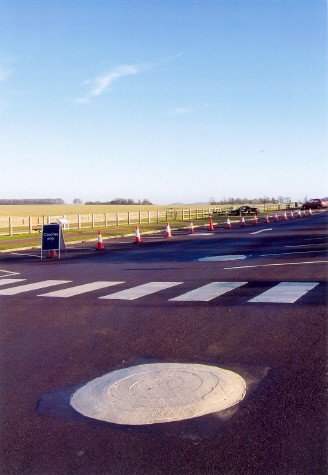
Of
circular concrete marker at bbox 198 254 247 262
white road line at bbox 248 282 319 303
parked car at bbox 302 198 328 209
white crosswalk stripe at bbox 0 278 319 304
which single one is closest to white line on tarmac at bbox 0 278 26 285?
white crosswalk stripe at bbox 0 278 319 304

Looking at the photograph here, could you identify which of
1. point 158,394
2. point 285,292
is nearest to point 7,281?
point 285,292

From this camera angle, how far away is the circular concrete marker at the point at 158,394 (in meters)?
4.72

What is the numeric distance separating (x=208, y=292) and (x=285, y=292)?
1.43m

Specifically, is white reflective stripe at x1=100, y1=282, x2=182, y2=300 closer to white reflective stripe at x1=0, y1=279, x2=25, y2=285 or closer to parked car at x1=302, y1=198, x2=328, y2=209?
white reflective stripe at x1=0, y1=279, x2=25, y2=285

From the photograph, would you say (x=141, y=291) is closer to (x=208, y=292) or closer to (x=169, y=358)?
(x=208, y=292)

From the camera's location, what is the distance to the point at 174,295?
10.5m

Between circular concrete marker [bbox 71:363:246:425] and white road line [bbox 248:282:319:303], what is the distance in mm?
3920

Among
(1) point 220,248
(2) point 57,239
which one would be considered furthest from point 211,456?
(1) point 220,248

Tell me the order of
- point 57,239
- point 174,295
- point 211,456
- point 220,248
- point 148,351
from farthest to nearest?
point 220,248 → point 57,239 → point 174,295 → point 148,351 → point 211,456

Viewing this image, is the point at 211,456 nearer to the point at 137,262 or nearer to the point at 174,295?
the point at 174,295

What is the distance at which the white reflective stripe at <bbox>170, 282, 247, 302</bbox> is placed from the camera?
10070mm

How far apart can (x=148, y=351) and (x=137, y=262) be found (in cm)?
1018

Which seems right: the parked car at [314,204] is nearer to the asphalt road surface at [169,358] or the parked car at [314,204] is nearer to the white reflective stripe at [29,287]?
the asphalt road surface at [169,358]

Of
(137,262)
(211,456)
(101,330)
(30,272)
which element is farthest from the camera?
(137,262)
